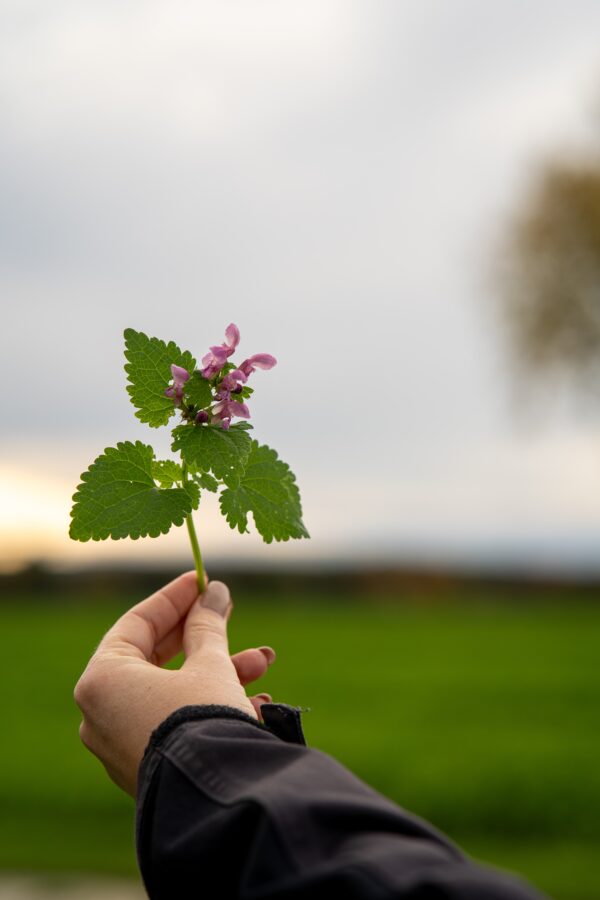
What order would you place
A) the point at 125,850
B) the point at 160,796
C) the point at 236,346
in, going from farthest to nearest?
the point at 125,850
the point at 236,346
the point at 160,796

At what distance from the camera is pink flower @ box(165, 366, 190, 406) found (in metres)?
1.90

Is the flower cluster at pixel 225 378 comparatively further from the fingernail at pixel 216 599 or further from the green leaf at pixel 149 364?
the fingernail at pixel 216 599

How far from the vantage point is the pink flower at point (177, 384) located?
1897mm

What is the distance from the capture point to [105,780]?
24.3 feet

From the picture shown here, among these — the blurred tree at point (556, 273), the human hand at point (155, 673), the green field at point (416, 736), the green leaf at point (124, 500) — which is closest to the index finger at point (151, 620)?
the human hand at point (155, 673)

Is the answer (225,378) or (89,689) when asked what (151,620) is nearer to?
(89,689)

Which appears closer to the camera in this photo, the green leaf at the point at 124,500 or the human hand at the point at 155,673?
the human hand at the point at 155,673

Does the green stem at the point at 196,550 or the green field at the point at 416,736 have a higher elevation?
the green stem at the point at 196,550

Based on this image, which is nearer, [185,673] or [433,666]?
[185,673]

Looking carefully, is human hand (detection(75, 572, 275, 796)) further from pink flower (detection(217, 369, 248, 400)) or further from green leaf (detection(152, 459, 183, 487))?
pink flower (detection(217, 369, 248, 400))

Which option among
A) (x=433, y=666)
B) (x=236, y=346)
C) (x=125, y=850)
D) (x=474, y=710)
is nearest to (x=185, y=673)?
(x=236, y=346)

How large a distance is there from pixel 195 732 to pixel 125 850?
5.58 metres

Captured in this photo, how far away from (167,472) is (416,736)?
22.7ft

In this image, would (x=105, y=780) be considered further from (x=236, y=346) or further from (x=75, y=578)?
(x=75, y=578)
